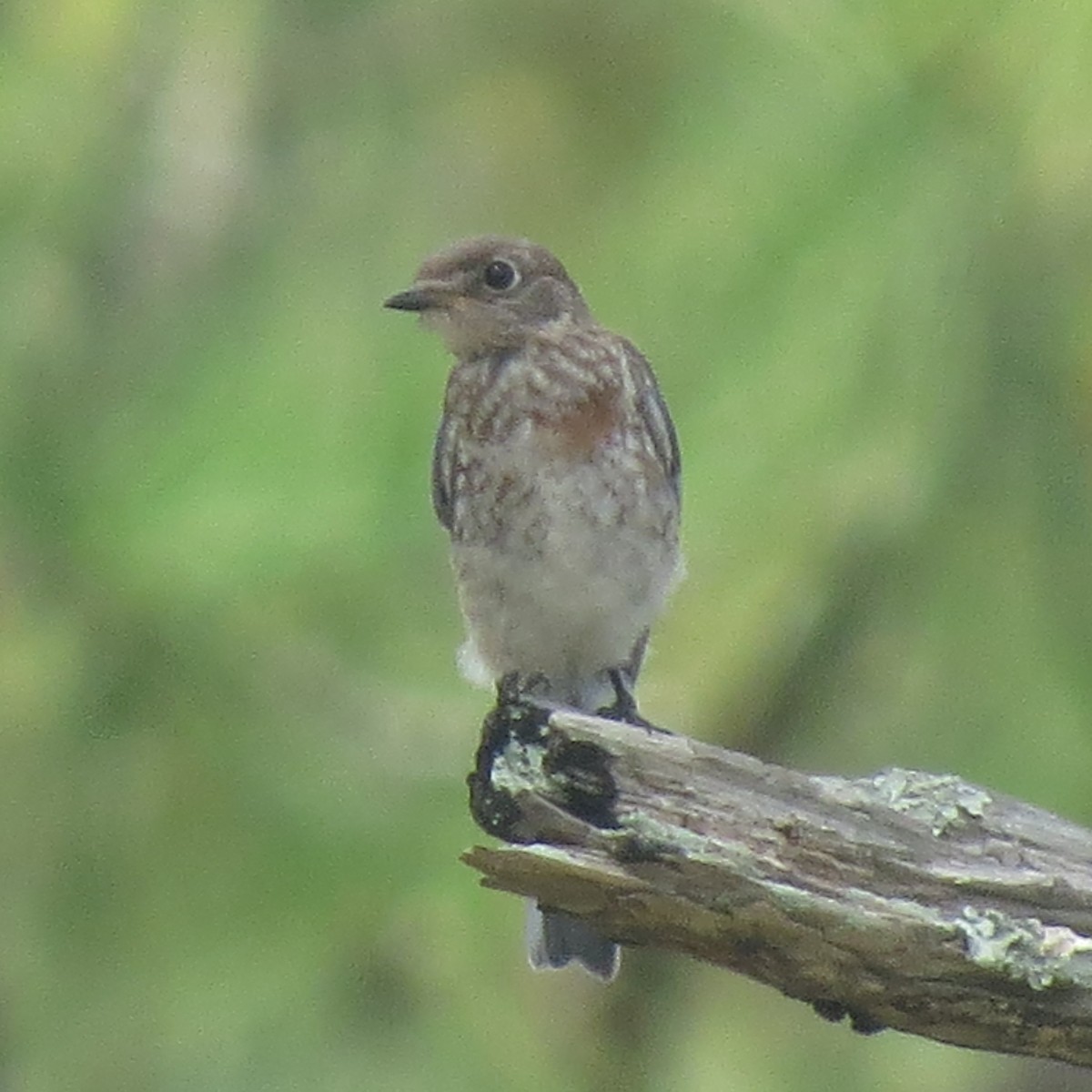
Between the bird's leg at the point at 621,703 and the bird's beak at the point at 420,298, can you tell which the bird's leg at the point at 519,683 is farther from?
Answer: the bird's beak at the point at 420,298

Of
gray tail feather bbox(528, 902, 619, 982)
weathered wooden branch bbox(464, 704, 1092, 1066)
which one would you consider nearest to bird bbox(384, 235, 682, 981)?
gray tail feather bbox(528, 902, 619, 982)

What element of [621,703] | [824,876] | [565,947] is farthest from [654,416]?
[824,876]

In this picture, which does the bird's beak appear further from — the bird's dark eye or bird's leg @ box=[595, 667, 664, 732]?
bird's leg @ box=[595, 667, 664, 732]

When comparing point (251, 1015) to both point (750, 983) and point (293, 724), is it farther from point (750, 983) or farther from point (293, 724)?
point (750, 983)

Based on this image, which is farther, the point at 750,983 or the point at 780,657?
the point at 750,983

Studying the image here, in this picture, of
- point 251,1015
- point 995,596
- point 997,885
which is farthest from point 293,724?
→ point 997,885

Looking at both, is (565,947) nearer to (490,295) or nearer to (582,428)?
(582,428)
